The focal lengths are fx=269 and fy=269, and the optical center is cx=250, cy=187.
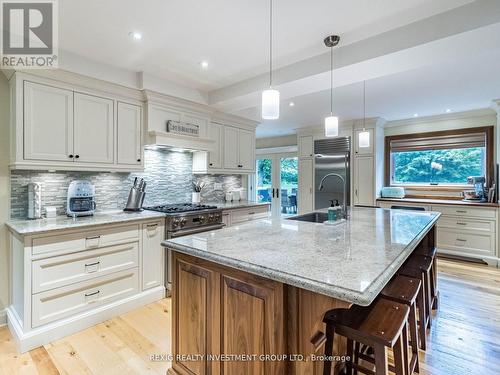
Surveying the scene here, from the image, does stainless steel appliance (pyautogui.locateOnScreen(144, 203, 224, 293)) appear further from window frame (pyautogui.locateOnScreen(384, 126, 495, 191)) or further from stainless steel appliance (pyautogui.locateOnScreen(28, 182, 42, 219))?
window frame (pyautogui.locateOnScreen(384, 126, 495, 191))

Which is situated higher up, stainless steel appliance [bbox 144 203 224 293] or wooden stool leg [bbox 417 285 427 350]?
stainless steel appliance [bbox 144 203 224 293]

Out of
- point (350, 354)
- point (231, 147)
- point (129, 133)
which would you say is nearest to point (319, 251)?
point (350, 354)

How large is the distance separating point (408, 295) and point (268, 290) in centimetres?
89

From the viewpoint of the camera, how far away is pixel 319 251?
1.47 m

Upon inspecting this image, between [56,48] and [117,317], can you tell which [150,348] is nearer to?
[117,317]

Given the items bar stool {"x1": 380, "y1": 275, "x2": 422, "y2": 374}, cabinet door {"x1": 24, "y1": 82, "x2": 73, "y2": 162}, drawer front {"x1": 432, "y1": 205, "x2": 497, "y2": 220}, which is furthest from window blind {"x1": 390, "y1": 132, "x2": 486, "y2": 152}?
cabinet door {"x1": 24, "y1": 82, "x2": 73, "y2": 162}

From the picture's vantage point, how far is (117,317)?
8.57ft

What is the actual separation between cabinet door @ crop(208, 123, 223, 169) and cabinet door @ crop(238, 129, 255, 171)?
451 mm

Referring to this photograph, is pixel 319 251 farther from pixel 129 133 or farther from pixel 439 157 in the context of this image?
pixel 439 157

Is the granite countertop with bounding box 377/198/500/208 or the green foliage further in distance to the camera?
the green foliage

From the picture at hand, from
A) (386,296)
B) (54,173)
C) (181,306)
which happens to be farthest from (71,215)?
(386,296)

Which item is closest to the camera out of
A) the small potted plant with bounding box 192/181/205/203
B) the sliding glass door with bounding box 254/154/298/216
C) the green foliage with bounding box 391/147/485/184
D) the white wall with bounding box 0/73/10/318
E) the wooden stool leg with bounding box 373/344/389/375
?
the wooden stool leg with bounding box 373/344/389/375

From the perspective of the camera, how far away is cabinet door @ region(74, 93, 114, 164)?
2660mm

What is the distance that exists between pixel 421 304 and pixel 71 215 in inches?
125
